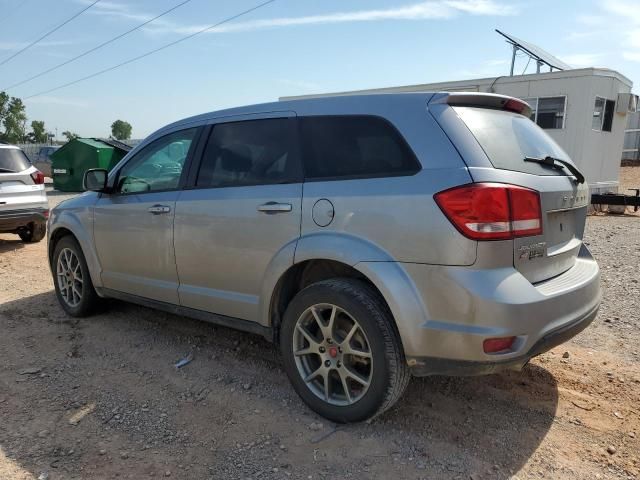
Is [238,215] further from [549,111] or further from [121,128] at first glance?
[121,128]

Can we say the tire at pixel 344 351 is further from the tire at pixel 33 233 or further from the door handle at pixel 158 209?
the tire at pixel 33 233

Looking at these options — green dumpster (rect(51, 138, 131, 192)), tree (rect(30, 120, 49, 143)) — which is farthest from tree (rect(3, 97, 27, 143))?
green dumpster (rect(51, 138, 131, 192))

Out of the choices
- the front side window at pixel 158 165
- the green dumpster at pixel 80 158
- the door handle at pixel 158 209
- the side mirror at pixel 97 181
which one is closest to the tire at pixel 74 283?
the side mirror at pixel 97 181

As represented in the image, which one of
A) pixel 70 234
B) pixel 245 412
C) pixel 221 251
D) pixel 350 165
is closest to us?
pixel 350 165

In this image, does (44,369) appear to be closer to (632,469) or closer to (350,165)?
(350,165)

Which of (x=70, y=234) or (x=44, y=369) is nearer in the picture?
(x=44, y=369)

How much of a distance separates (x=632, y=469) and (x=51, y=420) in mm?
3230

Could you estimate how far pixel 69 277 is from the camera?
16.6 ft

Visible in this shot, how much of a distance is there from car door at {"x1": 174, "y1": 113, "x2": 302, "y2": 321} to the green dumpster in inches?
610

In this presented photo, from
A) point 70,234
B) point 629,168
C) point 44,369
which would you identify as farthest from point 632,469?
point 629,168

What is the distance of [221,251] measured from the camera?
3529mm

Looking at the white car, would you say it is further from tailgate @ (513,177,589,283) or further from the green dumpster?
the green dumpster

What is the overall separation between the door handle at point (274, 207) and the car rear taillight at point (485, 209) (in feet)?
3.14

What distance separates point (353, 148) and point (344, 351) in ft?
3.80
